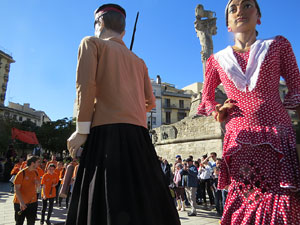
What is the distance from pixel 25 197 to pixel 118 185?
5279 millimetres

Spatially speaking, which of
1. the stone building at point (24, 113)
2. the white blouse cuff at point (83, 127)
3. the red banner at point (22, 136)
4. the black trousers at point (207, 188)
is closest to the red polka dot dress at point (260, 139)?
the white blouse cuff at point (83, 127)

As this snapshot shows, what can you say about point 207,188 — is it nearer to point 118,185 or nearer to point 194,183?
point 194,183

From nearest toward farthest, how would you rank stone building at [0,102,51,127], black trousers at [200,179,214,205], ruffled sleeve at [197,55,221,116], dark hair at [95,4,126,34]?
dark hair at [95,4,126,34] < ruffled sleeve at [197,55,221,116] < black trousers at [200,179,214,205] < stone building at [0,102,51,127]

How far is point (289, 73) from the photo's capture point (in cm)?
194

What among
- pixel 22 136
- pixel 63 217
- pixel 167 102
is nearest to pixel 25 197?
pixel 63 217

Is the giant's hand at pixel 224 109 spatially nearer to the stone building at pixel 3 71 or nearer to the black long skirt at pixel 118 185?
the black long skirt at pixel 118 185

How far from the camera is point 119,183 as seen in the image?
1.54 meters

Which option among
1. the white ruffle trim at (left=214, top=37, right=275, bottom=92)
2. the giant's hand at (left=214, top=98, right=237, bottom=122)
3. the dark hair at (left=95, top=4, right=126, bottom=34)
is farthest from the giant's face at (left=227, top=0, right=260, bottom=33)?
the dark hair at (left=95, top=4, right=126, bottom=34)

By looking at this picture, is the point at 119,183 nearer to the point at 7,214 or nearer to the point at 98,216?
the point at 98,216

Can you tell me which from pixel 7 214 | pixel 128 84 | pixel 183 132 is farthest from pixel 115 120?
pixel 183 132

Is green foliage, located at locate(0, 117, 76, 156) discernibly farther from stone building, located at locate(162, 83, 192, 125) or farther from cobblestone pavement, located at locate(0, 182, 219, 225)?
cobblestone pavement, located at locate(0, 182, 219, 225)

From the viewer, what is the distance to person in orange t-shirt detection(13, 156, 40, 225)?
554cm

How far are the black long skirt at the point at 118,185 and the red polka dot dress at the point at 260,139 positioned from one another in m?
0.53

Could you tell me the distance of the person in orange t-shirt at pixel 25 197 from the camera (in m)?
5.54
